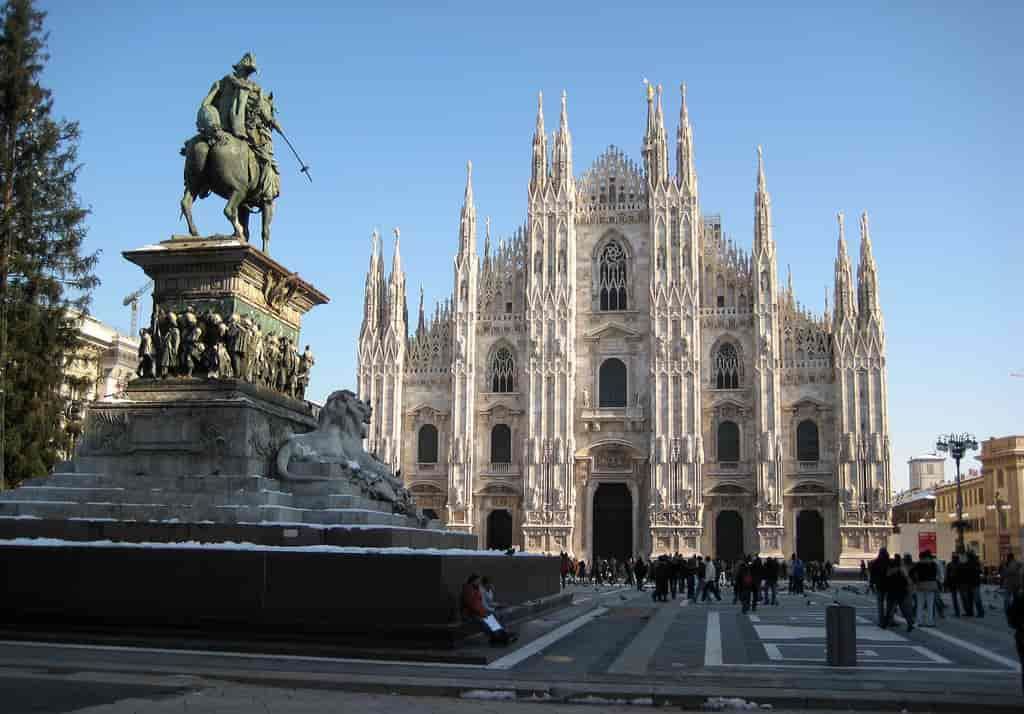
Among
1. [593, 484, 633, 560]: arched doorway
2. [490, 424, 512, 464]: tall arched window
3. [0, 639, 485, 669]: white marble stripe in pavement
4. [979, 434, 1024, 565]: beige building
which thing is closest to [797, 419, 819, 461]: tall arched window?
[593, 484, 633, 560]: arched doorway

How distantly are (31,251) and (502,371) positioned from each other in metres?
29.1

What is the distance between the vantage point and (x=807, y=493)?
4653 centimetres

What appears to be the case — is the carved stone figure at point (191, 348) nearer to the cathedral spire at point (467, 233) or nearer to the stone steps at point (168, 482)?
the stone steps at point (168, 482)

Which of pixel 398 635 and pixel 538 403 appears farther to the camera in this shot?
pixel 538 403

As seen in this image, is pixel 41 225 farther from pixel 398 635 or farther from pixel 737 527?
pixel 737 527

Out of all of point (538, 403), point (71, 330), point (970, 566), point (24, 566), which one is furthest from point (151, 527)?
point (538, 403)

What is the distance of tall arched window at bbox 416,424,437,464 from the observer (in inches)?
1986

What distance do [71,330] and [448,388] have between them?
27.2m

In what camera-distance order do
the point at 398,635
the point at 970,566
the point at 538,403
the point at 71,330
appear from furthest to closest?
the point at 538,403 < the point at 71,330 < the point at 970,566 < the point at 398,635

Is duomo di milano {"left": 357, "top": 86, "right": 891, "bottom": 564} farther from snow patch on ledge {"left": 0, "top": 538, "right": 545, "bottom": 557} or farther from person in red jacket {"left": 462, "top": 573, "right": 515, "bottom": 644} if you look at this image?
snow patch on ledge {"left": 0, "top": 538, "right": 545, "bottom": 557}

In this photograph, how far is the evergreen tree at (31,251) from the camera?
2233cm

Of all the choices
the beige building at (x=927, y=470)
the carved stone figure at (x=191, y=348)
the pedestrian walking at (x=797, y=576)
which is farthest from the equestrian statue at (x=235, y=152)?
the beige building at (x=927, y=470)

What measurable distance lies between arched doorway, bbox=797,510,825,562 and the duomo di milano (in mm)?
89

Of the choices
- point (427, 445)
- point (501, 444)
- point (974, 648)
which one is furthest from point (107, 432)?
point (427, 445)
